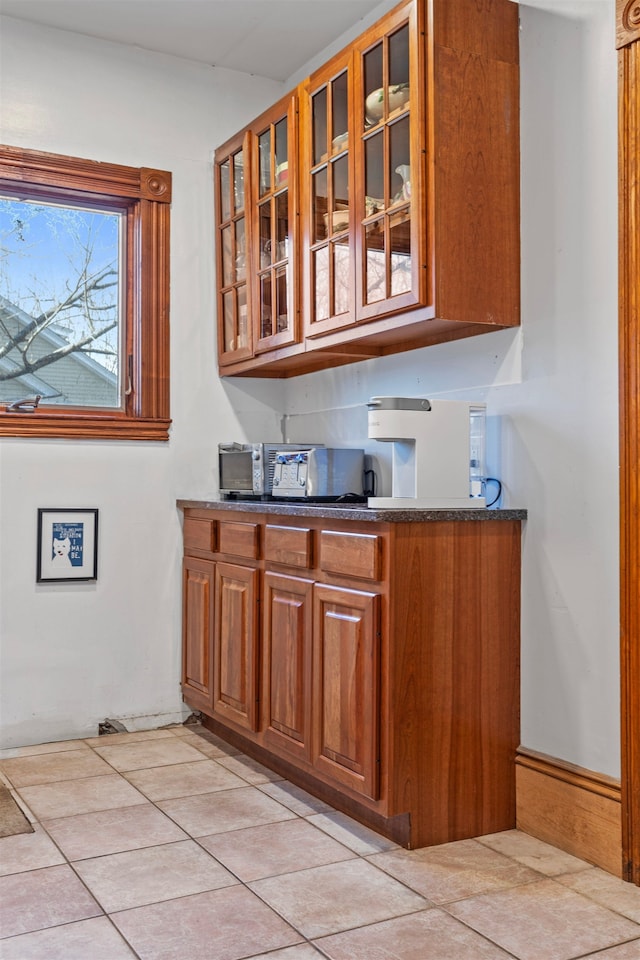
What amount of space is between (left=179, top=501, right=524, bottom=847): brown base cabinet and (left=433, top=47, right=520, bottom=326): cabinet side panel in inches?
24.9

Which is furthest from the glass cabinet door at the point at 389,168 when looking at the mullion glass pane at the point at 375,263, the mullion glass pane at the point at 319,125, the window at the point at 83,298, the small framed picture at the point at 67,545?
the small framed picture at the point at 67,545

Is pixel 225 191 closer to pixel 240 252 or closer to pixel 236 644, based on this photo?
pixel 240 252

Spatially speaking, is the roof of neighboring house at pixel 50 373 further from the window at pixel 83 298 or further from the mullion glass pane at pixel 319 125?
the mullion glass pane at pixel 319 125

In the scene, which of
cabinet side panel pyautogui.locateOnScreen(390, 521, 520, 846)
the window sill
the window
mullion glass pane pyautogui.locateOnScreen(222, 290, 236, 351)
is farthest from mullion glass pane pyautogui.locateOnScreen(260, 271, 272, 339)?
cabinet side panel pyautogui.locateOnScreen(390, 521, 520, 846)

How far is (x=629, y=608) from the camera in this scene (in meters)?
2.22

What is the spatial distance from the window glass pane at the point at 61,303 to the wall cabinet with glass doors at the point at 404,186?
2.79 ft

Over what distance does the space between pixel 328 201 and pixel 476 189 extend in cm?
62

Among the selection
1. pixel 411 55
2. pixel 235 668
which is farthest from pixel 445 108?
pixel 235 668

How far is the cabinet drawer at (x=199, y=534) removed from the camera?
3.46m

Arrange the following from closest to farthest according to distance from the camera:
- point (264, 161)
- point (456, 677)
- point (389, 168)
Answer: point (456, 677) → point (389, 168) → point (264, 161)

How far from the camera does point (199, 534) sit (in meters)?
3.58

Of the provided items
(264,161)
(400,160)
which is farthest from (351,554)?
(264,161)

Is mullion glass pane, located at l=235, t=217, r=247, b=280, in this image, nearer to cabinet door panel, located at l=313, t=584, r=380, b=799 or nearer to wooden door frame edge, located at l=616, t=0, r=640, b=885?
cabinet door panel, located at l=313, t=584, r=380, b=799

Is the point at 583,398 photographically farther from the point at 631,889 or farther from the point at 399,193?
the point at 631,889
